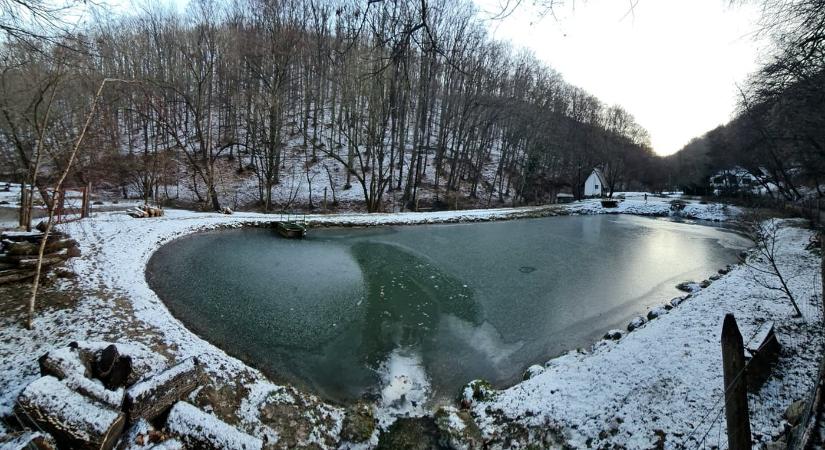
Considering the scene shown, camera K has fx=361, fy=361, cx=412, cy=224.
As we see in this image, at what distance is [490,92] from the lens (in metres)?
29.7

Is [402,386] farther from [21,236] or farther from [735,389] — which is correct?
[21,236]

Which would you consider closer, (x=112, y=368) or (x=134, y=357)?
(x=112, y=368)

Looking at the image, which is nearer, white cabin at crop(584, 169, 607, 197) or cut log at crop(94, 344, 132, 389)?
cut log at crop(94, 344, 132, 389)

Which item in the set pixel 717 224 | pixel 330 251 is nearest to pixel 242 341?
pixel 330 251

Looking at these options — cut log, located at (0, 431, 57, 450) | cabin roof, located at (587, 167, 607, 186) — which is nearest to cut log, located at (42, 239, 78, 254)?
cut log, located at (0, 431, 57, 450)

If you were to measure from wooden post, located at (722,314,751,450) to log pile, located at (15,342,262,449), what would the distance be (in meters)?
4.06

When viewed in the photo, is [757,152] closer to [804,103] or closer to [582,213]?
[582,213]

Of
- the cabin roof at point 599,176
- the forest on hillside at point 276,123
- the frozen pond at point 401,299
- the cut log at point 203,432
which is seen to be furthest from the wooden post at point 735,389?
the cabin roof at point 599,176

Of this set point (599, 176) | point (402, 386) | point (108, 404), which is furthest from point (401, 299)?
point (599, 176)

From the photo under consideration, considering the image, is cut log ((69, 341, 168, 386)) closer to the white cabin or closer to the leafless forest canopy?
the leafless forest canopy

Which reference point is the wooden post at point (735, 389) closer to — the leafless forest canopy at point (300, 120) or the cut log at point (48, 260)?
the leafless forest canopy at point (300, 120)

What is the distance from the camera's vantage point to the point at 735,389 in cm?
210

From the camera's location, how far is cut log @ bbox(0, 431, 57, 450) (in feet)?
9.14

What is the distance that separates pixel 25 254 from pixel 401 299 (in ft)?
25.3
